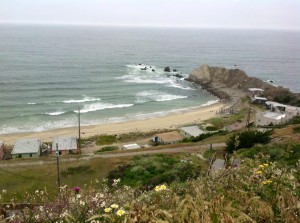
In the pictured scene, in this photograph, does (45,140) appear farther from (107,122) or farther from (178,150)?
(178,150)

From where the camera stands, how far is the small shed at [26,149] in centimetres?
3762

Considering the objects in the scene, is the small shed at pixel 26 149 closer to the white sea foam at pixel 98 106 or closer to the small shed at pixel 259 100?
the white sea foam at pixel 98 106

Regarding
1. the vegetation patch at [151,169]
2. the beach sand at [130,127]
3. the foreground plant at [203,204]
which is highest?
the foreground plant at [203,204]

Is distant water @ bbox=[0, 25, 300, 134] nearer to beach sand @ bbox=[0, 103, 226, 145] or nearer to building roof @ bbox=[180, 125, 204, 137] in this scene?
beach sand @ bbox=[0, 103, 226, 145]

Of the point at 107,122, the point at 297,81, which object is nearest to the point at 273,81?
the point at 297,81

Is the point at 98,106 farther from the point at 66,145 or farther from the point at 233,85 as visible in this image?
the point at 233,85

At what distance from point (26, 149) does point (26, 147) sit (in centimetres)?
53

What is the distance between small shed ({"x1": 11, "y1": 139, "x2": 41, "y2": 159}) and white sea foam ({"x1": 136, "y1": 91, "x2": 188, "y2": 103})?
30768 mm

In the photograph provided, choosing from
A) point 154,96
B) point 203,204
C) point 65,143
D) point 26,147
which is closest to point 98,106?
point 154,96

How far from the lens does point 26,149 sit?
3812cm

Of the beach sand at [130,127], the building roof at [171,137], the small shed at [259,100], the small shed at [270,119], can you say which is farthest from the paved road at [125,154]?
the small shed at [259,100]

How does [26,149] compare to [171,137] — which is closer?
A: [26,149]

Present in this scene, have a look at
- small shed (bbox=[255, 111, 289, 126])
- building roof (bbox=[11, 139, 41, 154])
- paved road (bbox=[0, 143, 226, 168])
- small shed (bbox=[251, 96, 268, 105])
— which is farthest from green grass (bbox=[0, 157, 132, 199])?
small shed (bbox=[251, 96, 268, 105])

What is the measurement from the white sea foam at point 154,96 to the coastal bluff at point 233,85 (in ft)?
37.7
